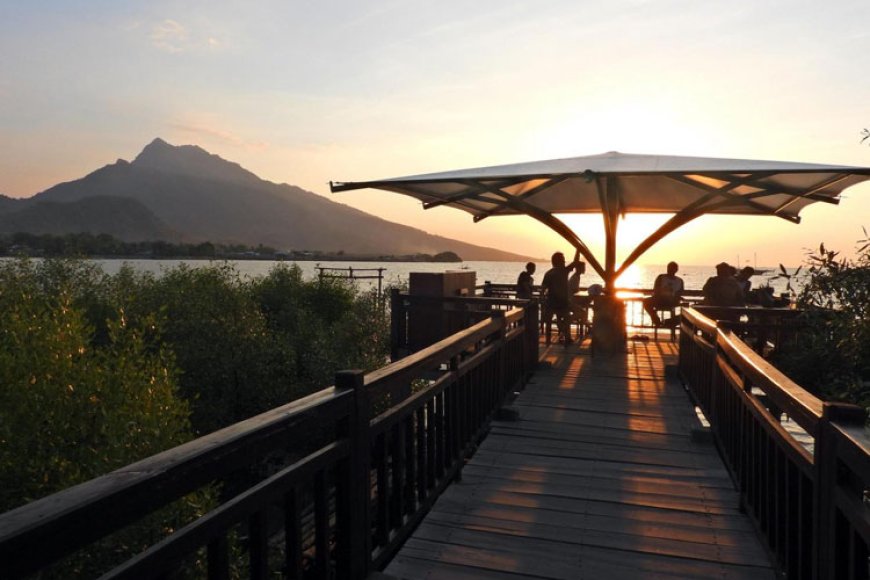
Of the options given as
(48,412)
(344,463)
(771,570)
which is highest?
(344,463)

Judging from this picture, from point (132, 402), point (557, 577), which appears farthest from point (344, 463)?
point (132, 402)

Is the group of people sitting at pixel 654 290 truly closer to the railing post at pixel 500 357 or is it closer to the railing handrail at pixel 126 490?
the railing post at pixel 500 357

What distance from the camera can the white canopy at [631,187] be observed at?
7.88 m

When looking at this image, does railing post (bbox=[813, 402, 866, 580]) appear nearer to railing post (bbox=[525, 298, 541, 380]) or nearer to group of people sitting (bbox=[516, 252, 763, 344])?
railing post (bbox=[525, 298, 541, 380])

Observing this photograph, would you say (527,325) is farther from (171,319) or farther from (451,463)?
(171,319)

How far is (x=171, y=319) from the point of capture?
11.8m

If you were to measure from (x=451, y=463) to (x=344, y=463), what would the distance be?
1959 mm

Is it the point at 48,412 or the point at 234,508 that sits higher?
the point at 234,508

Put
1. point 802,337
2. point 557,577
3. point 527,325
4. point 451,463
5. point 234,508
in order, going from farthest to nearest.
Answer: point 527,325 → point 802,337 → point 451,463 → point 557,577 → point 234,508

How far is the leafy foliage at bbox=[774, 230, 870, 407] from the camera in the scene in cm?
549

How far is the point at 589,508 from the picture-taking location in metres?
4.13

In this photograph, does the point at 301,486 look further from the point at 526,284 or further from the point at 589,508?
the point at 526,284

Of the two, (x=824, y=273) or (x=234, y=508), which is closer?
(x=234, y=508)

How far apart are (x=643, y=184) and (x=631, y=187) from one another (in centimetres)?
26
